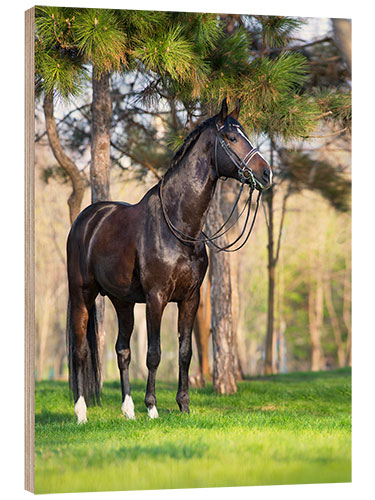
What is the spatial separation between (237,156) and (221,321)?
3628 mm

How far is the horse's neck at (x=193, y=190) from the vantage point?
586 cm

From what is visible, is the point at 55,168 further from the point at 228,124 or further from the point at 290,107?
the point at 228,124

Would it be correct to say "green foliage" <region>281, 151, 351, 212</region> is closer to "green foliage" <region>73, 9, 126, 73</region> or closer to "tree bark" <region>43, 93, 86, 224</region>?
"tree bark" <region>43, 93, 86, 224</region>

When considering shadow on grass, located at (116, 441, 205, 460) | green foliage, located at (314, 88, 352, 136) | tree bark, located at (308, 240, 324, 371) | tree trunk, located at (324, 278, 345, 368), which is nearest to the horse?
shadow on grass, located at (116, 441, 205, 460)

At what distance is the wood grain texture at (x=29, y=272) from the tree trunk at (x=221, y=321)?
3791mm

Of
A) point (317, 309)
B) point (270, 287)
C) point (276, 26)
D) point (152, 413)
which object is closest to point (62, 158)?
point (276, 26)

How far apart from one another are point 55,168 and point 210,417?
6174 millimetres

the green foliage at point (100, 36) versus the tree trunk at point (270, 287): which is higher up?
the green foliage at point (100, 36)

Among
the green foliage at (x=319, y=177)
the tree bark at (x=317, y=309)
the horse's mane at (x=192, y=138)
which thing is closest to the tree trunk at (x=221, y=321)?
the horse's mane at (x=192, y=138)

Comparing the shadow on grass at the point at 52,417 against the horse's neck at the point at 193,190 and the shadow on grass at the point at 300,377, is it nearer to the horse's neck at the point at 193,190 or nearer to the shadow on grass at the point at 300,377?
the horse's neck at the point at 193,190

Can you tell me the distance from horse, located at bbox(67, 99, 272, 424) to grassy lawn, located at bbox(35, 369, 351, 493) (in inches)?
17.9

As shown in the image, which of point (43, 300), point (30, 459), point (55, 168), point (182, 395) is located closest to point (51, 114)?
point (55, 168)

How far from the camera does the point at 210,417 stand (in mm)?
6195

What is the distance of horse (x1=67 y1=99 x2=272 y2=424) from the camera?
18.9ft
